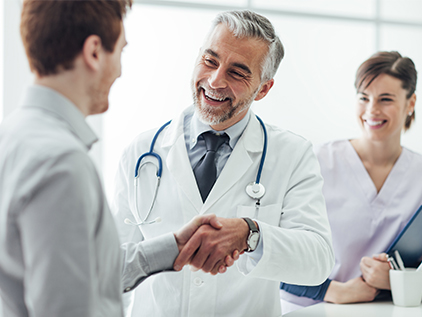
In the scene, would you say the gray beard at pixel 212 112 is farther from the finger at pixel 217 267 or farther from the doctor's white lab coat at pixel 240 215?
the finger at pixel 217 267

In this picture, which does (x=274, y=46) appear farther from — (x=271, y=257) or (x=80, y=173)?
(x=80, y=173)

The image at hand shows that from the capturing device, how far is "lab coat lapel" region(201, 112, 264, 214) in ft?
4.58

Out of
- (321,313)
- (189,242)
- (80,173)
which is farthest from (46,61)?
(321,313)

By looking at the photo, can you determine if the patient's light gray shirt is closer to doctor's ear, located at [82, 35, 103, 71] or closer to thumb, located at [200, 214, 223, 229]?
doctor's ear, located at [82, 35, 103, 71]

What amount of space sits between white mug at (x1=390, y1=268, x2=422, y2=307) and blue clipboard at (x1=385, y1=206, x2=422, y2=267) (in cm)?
14

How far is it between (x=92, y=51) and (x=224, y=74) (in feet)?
2.60

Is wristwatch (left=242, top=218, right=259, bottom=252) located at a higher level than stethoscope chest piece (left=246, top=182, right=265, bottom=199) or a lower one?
lower

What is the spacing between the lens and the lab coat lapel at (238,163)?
140 centimetres

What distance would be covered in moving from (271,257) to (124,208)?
54 cm

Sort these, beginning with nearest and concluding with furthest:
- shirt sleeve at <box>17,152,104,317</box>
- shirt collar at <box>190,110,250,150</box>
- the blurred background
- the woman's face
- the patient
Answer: shirt sleeve at <box>17,152,104,317</box>, shirt collar at <box>190,110,250,150</box>, the patient, the woman's face, the blurred background

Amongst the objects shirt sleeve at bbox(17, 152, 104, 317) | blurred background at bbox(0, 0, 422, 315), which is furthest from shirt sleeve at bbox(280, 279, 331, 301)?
blurred background at bbox(0, 0, 422, 315)

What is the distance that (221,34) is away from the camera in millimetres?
1479

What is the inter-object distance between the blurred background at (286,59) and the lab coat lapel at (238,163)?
5.65ft

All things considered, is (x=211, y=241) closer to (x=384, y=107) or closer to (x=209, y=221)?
(x=209, y=221)
